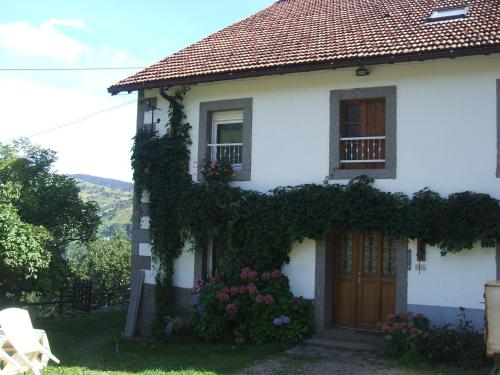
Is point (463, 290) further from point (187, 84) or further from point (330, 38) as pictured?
point (187, 84)

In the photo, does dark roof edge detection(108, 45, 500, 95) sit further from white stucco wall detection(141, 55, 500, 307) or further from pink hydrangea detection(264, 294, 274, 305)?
pink hydrangea detection(264, 294, 274, 305)

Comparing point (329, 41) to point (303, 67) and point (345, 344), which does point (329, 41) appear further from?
point (345, 344)

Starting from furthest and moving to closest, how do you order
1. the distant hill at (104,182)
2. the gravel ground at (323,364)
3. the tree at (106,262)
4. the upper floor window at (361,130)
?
the distant hill at (104,182) → the tree at (106,262) → the upper floor window at (361,130) → the gravel ground at (323,364)

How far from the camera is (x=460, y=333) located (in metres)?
7.85

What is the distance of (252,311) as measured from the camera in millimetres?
9312

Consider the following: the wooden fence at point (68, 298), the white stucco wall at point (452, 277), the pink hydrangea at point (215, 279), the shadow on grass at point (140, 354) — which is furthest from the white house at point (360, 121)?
the wooden fence at point (68, 298)

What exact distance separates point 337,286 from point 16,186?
967 centimetres

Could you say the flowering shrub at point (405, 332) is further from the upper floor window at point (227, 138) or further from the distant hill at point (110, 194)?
the distant hill at point (110, 194)

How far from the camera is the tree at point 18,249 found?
11.8 m

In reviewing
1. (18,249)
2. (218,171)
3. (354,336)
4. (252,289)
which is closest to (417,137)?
(354,336)

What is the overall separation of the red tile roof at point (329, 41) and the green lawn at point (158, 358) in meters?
4.72

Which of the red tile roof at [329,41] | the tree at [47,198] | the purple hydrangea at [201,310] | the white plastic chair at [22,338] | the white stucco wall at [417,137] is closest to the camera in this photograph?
the white plastic chair at [22,338]

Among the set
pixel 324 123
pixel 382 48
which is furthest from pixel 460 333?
pixel 382 48

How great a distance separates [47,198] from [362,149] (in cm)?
1092
